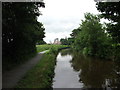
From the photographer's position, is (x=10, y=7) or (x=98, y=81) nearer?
(x=10, y=7)

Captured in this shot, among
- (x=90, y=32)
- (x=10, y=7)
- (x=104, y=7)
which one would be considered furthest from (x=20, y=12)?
(x=90, y=32)

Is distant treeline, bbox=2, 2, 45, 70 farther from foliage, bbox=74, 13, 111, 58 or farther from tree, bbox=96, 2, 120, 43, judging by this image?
foliage, bbox=74, 13, 111, 58

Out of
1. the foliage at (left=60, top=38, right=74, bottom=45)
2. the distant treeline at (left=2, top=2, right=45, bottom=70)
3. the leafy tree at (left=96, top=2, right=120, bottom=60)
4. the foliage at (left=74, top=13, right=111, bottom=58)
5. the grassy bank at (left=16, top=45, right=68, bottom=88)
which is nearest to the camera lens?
the grassy bank at (left=16, top=45, right=68, bottom=88)

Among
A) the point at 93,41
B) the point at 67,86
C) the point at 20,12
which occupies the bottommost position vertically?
the point at 67,86

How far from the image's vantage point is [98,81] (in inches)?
375

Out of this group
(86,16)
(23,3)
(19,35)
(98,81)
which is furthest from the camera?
(86,16)

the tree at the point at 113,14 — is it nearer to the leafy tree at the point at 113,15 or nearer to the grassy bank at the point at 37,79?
the leafy tree at the point at 113,15

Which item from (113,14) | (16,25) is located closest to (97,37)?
(113,14)

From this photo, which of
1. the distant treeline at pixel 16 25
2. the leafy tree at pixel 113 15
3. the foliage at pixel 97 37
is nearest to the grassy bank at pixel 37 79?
the distant treeline at pixel 16 25

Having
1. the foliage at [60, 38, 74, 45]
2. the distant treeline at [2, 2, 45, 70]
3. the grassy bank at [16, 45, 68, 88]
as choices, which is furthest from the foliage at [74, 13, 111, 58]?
the foliage at [60, 38, 74, 45]

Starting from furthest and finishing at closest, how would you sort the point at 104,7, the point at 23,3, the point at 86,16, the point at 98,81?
the point at 86,16 → the point at 98,81 → the point at 104,7 → the point at 23,3

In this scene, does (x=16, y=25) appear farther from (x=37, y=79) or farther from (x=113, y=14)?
(x=113, y=14)

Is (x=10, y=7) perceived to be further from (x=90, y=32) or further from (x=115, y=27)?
(x=90, y=32)

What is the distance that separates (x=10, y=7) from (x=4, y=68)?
457 centimetres
